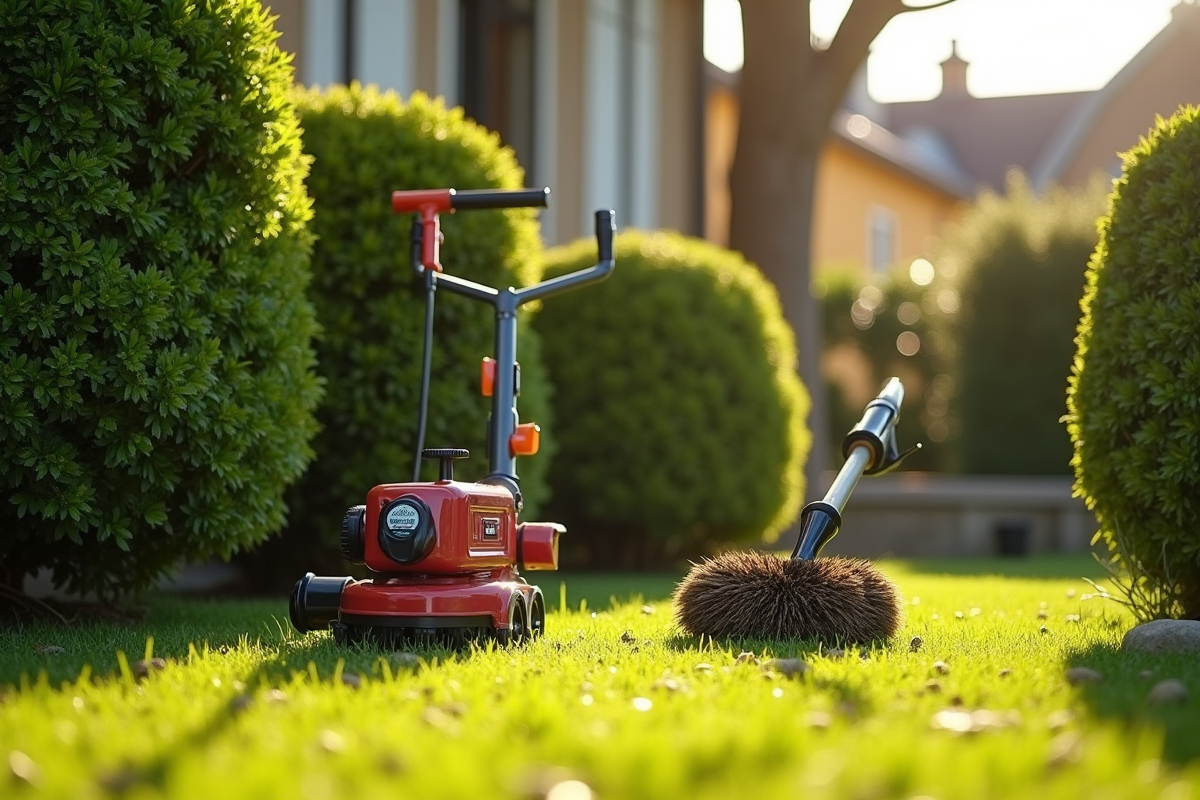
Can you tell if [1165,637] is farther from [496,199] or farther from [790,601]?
[496,199]

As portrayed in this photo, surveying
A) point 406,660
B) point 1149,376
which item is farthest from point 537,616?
point 1149,376

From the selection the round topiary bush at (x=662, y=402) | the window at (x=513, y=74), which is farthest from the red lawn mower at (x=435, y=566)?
the window at (x=513, y=74)

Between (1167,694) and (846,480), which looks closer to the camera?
(1167,694)

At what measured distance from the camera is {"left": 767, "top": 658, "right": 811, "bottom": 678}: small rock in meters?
3.71

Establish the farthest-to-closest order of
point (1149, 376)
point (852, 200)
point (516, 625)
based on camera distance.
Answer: point (852, 200) → point (1149, 376) → point (516, 625)

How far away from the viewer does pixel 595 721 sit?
2986mm

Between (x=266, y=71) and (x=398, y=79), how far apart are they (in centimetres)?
570

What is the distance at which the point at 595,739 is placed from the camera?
2732 mm

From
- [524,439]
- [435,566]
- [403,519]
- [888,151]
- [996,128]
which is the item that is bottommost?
[435,566]

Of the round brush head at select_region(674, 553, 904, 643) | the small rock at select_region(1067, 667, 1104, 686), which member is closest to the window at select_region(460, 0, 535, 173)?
the round brush head at select_region(674, 553, 904, 643)

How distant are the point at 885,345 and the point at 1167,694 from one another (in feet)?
63.9

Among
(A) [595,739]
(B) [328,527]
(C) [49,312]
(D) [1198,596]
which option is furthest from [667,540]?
(A) [595,739]

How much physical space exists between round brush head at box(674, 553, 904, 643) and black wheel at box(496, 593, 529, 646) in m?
0.53

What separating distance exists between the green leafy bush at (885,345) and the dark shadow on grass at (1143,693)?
17.0 meters
